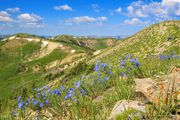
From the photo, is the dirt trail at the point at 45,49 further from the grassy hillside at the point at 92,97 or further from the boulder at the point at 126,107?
the boulder at the point at 126,107

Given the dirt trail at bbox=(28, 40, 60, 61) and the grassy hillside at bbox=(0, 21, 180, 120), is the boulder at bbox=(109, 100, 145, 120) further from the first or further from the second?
the dirt trail at bbox=(28, 40, 60, 61)

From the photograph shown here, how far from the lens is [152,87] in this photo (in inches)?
222

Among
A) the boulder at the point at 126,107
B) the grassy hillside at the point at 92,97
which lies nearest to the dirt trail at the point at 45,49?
the grassy hillside at the point at 92,97

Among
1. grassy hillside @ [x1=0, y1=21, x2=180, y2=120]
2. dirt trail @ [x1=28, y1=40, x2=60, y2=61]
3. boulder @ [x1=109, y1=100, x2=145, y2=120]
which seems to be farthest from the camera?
dirt trail @ [x1=28, y1=40, x2=60, y2=61]

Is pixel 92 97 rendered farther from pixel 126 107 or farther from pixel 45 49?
pixel 45 49

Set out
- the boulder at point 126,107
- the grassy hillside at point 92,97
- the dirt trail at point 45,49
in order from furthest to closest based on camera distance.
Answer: the dirt trail at point 45,49, the grassy hillside at point 92,97, the boulder at point 126,107

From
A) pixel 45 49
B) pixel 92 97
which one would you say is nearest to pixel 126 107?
pixel 92 97

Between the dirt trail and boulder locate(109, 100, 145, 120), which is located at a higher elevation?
boulder locate(109, 100, 145, 120)

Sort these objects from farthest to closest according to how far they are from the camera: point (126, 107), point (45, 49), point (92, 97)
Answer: point (45, 49) < point (92, 97) < point (126, 107)

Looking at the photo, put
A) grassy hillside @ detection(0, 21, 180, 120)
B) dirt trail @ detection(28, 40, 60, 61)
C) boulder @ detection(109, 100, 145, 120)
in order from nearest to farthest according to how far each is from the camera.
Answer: boulder @ detection(109, 100, 145, 120)
grassy hillside @ detection(0, 21, 180, 120)
dirt trail @ detection(28, 40, 60, 61)

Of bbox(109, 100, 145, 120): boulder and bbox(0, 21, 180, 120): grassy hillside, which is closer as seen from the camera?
bbox(109, 100, 145, 120): boulder

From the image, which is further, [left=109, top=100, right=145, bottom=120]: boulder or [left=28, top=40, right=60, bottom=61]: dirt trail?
[left=28, top=40, right=60, bottom=61]: dirt trail

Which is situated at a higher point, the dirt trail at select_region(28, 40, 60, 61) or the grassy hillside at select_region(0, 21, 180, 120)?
the grassy hillside at select_region(0, 21, 180, 120)

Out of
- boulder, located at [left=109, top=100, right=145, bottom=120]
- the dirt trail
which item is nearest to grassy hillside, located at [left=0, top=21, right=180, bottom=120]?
boulder, located at [left=109, top=100, right=145, bottom=120]
